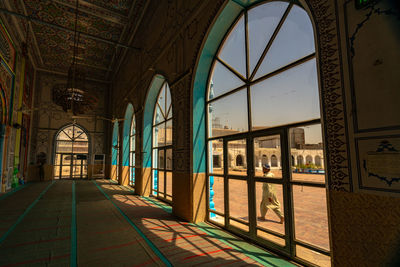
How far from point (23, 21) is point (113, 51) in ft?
11.4

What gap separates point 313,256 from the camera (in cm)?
239

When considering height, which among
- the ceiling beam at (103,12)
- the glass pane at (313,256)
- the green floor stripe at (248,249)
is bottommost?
the green floor stripe at (248,249)

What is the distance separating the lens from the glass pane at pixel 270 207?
2.70m

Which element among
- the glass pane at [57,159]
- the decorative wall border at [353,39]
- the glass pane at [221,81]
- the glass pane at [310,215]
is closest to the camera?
the decorative wall border at [353,39]

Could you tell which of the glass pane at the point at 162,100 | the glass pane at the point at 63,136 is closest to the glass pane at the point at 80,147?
the glass pane at the point at 63,136

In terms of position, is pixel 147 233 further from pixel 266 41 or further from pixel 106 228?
pixel 266 41

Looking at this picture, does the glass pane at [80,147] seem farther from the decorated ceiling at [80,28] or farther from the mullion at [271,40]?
the mullion at [271,40]

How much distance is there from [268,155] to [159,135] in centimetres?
428

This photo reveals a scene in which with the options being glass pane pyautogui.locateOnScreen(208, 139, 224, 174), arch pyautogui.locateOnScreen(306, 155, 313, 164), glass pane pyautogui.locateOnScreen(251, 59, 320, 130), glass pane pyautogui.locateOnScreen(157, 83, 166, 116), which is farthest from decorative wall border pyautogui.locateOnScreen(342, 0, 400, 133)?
glass pane pyautogui.locateOnScreen(157, 83, 166, 116)

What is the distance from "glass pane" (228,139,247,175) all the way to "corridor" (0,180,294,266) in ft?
3.23

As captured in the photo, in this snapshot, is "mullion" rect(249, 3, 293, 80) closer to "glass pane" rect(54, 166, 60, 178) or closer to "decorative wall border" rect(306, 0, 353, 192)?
"decorative wall border" rect(306, 0, 353, 192)

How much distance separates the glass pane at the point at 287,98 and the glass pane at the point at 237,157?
42 cm

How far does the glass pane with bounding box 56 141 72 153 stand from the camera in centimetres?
1249

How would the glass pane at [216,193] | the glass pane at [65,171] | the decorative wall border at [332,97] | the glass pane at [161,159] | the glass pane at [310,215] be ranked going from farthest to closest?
the glass pane at [65,171] → the glass pane at [161,159] → the glass pane at [216,193] → the glass pane at [310,215] → the decorative wall border at [332,97]
